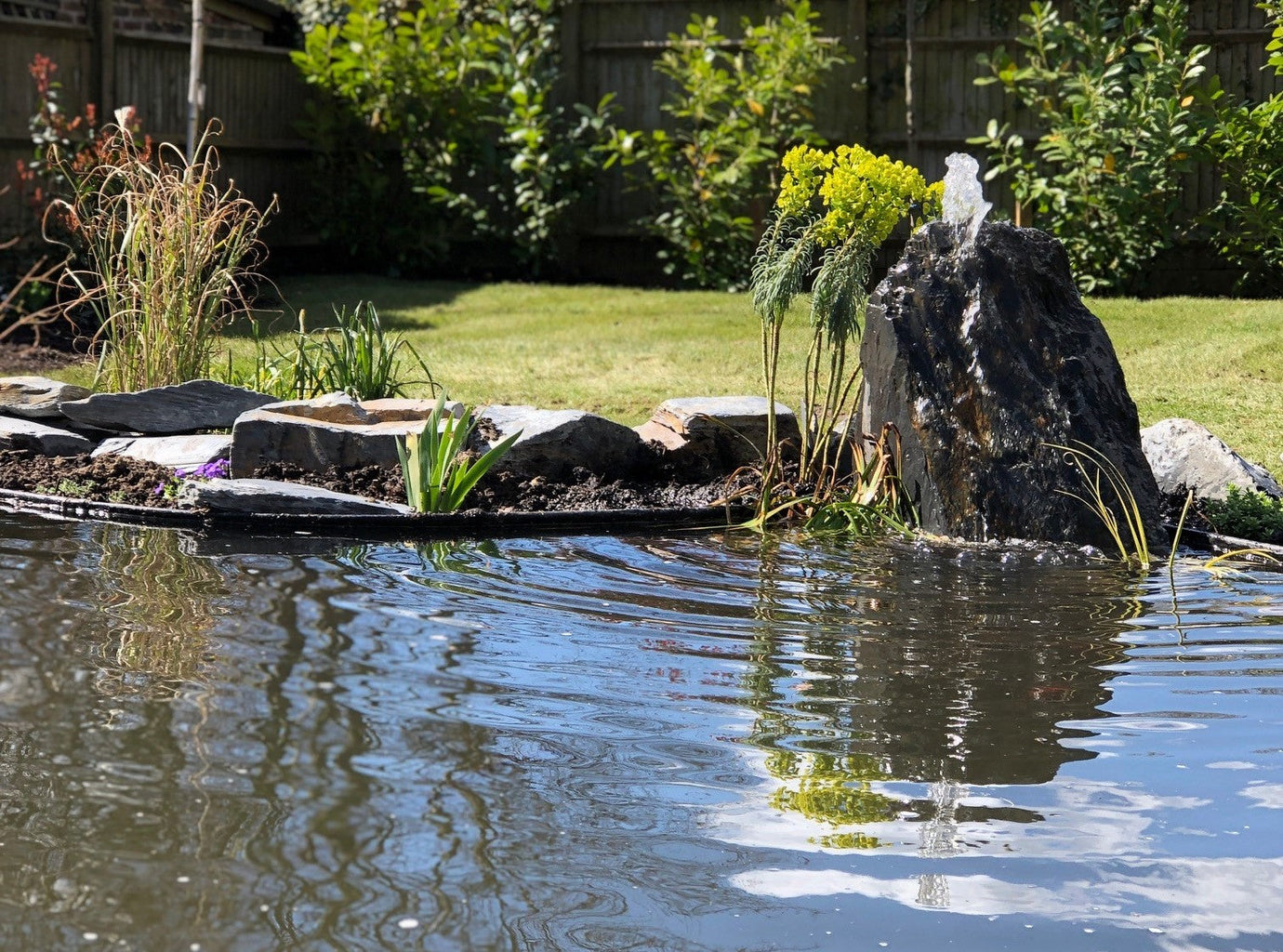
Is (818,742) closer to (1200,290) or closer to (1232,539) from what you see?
(1232,539)

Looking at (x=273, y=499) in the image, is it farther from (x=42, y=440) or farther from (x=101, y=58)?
(x=101, y=58)

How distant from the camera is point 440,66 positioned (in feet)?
43.2

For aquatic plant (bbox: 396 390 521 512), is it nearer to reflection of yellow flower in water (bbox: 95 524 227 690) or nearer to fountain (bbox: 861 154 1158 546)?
reflection of yellow flower in water (bbox: 95 524 227 690)

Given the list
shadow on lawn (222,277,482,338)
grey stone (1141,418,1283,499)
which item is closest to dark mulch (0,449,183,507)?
shadow on lawn (222,277,482,338)

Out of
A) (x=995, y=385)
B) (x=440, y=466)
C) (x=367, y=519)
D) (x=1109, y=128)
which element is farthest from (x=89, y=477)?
(x=1109, y=128)

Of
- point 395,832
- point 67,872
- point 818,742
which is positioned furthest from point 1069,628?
point 67,872

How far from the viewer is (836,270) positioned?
6.10m

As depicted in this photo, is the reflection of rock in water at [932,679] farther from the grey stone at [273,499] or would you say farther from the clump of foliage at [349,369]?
the clump of foliage at [349,369]

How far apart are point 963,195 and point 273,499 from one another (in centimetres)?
321

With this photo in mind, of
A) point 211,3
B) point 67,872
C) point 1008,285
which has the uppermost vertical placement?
point 211,3

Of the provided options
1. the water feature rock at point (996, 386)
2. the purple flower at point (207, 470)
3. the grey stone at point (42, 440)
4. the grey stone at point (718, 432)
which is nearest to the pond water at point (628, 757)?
the water feature rock at point (996, 386)

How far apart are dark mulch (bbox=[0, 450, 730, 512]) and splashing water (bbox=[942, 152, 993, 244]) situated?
1555mm

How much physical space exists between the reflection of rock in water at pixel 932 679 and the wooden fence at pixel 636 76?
7492 millimetres

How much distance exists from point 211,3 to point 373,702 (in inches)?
452
